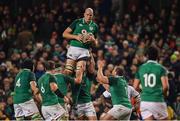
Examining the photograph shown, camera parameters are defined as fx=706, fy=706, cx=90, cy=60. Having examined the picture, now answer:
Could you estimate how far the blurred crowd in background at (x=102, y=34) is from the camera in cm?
2428

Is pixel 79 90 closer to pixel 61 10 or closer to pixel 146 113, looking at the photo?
pixel 146 113

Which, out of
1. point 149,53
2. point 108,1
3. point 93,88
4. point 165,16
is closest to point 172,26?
point 165,16

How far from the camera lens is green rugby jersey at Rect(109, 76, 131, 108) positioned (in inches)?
660

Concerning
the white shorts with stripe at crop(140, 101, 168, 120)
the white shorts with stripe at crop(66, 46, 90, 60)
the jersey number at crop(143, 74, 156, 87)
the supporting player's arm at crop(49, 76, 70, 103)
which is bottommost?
the white shorts with stripe at crop(140, 101, 168, 120)

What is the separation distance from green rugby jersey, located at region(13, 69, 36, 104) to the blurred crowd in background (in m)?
4.14

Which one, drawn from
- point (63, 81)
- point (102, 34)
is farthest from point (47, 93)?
point (102, 34)

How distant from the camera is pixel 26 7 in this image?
3042 cm

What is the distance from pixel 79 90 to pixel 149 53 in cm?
302

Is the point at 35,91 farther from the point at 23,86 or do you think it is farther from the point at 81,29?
the point at 81,29

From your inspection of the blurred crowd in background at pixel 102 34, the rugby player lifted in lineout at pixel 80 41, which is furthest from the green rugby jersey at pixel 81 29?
the blurred crowd in background at pixel 102 34

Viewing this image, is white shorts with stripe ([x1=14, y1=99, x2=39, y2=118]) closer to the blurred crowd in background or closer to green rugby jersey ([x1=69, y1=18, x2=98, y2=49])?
green rugby jersey ([x1=69, y1=18, x2=98, y2=49])

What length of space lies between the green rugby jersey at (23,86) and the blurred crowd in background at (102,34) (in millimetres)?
4142

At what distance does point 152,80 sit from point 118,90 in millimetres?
1724

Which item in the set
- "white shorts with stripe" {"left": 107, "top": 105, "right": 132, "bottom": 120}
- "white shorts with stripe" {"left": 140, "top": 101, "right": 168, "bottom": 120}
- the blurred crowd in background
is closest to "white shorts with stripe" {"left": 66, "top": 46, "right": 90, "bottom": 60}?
"white shorts with stripe" {"left": 107, "top": 105, "right": 132, "bottom": 120}
